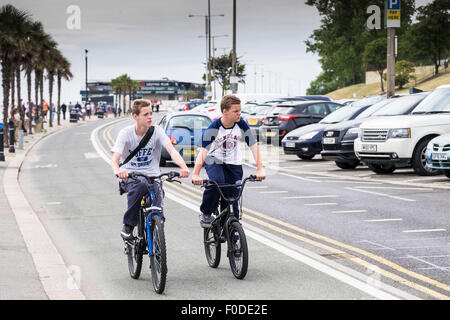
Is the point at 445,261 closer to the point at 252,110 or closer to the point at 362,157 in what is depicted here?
the point at 362,157

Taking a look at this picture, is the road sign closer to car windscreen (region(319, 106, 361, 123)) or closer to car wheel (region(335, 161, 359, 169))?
car windscreen (region(319, 106, 361, 123))

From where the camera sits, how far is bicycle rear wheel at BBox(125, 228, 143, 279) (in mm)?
7961

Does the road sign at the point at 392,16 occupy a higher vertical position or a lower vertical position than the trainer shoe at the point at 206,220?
higher

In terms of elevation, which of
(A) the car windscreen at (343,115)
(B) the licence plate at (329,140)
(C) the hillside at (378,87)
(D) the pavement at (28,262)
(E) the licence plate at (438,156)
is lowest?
(D) the pavement at (28,262)

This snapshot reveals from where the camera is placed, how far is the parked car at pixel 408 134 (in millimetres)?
18547

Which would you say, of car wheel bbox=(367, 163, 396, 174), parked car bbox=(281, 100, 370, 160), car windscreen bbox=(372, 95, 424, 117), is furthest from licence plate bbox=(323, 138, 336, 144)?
parked car bbox=(281, 100, 370, 160)

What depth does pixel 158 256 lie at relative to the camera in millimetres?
7406

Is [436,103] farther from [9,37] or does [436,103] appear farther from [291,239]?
[9,37]

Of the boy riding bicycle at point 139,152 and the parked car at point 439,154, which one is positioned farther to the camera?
the parked car at point 439,154

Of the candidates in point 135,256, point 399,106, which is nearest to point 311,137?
point 399,106

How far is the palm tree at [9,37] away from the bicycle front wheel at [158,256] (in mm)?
30298

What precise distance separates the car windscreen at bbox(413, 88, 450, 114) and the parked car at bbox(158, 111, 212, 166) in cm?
627

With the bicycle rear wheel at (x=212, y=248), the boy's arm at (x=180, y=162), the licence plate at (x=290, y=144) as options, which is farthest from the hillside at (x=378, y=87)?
the boy's arm at (x=180, y=162)

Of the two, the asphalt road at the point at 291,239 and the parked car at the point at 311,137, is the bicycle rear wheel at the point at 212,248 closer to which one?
the asphalt road at the point at 291,239
